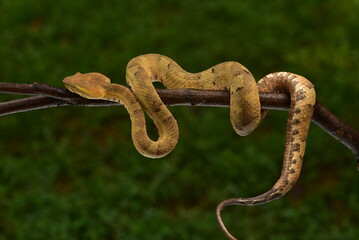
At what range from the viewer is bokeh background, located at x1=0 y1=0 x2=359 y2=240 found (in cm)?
300

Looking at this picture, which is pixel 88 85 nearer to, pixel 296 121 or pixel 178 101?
pixel 178 101

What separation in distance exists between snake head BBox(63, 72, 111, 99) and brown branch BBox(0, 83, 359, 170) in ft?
0.06

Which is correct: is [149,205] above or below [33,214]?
below

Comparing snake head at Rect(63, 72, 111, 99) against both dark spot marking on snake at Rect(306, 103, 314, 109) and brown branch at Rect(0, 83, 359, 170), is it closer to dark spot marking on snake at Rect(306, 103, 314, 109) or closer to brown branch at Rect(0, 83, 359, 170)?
brown branch at Rect(0, 83, 359, 170)

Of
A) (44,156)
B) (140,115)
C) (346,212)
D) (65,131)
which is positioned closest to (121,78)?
(65,131)

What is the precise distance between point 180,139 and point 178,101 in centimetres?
221

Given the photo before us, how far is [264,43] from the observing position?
3.84 metres

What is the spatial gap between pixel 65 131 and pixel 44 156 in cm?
24

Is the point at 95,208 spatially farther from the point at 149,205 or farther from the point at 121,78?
the point at 121,78

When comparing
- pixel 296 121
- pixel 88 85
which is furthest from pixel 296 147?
pixel 88 85

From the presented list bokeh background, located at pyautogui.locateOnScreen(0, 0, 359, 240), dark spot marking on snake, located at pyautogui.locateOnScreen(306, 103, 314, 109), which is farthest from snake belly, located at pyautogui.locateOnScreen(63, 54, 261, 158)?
bokeh background, located at pyautogui.locateOnScreen(0, 0, 359, 240)

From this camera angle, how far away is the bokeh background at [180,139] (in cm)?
300

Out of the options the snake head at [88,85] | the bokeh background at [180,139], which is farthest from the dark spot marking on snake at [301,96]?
the bokeh background at [180,139]

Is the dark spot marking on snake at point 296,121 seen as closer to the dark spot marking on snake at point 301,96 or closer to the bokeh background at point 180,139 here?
the dark spot marking on snake at point 301,96
